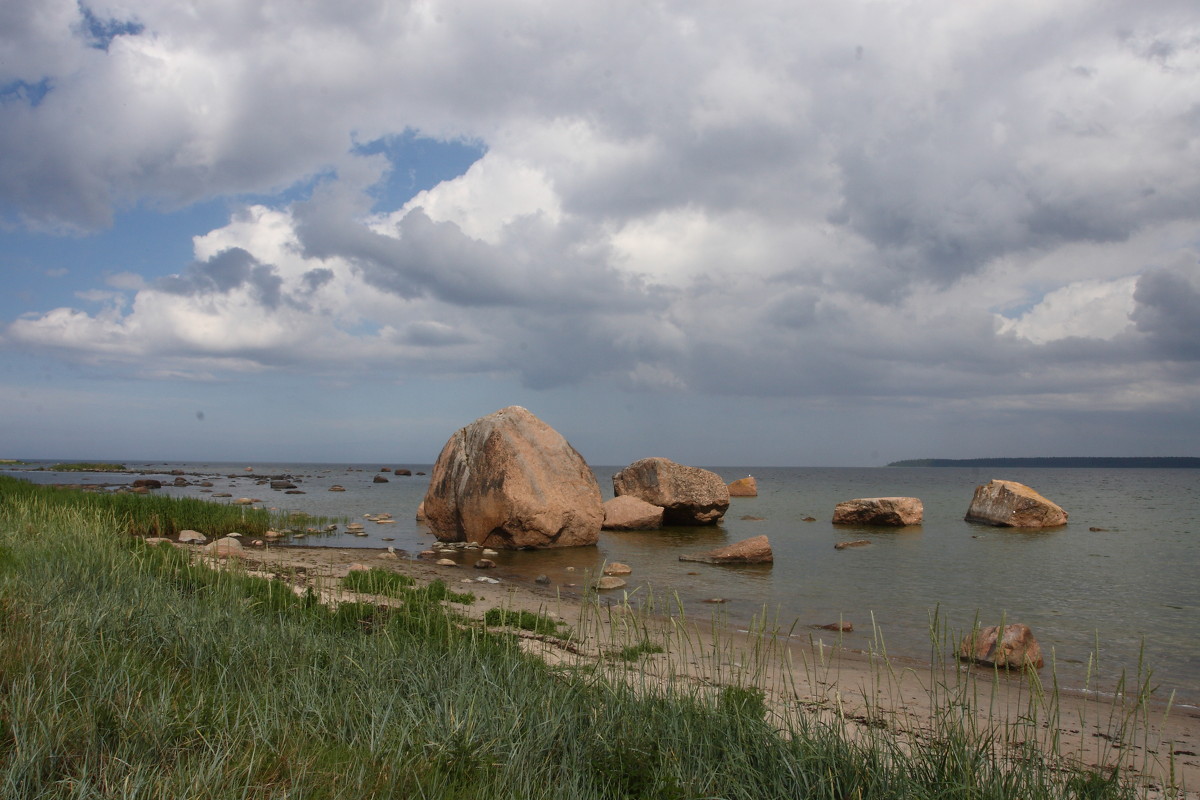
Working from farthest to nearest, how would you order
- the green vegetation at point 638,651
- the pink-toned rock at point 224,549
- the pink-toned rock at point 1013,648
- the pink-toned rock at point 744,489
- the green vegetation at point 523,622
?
the pink-toned rock at point 744,489 < the pink-toned rock at point 224,549 < the green vegetation at point 523,622 < the pink-toned rock at point 1013,648 < the green vegetation at point 638,651

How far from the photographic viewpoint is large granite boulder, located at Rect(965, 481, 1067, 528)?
30.4 meters

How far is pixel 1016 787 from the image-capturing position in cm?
397

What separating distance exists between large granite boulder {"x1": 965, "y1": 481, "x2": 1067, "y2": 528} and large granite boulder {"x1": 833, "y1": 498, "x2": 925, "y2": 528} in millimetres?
3250

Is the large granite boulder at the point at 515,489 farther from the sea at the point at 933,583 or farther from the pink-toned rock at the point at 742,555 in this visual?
the pink-toned rock at the point at 742,555

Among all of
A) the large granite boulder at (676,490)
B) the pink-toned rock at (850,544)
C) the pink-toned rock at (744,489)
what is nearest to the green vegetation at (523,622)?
the pink-toned rock at (850,544)

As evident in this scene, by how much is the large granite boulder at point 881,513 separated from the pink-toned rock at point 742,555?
45.9 ft

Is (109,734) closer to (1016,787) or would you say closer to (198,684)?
(198,684)

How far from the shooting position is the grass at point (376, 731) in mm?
3555

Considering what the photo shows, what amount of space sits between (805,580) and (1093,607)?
17.9ft


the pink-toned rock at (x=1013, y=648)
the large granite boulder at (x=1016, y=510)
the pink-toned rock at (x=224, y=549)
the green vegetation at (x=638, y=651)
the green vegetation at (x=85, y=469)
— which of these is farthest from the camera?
the green vegetation at (x=85, y=469)

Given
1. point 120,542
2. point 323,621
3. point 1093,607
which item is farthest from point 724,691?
point 1093,607

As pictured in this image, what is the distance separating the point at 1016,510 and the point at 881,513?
5574mm

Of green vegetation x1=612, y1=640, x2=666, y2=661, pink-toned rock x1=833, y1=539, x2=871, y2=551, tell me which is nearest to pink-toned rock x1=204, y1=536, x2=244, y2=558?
green vegetation x1=612, y1=640, x2=666, y2=661

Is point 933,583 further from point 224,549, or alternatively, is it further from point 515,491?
point 224,549
